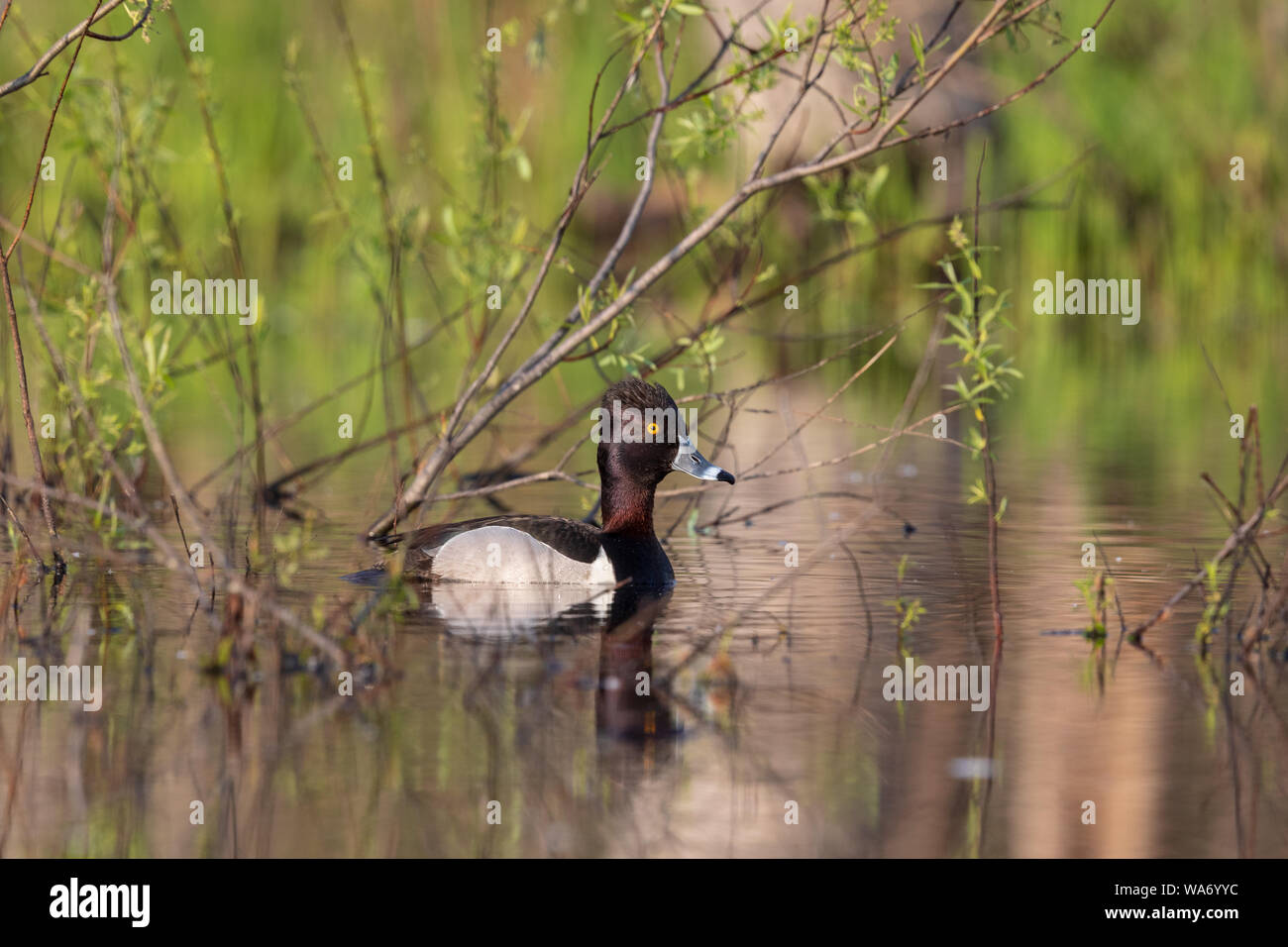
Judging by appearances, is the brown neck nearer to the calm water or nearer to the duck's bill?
the duck's bill

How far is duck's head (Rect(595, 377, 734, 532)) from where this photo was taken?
904 centimetres

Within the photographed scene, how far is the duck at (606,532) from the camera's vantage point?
8648 millimetres

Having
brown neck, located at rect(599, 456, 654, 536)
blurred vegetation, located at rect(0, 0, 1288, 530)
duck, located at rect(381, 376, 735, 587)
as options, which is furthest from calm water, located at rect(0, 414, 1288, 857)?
blurred vegetation, located at rect(0, 0, 1288, 530)

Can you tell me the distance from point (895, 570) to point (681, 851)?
4.46 metres

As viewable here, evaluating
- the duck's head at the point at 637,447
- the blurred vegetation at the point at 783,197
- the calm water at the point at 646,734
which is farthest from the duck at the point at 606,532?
the blurred vegetation at the point at 783,197

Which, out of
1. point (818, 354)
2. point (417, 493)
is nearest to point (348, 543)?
point (417, 493)

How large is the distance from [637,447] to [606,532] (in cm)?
44

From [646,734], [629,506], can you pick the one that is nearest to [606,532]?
[629,506]

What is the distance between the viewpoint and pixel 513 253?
9.98 meters

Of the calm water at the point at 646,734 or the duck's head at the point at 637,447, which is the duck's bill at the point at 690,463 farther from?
the calm water at the point at 646,734

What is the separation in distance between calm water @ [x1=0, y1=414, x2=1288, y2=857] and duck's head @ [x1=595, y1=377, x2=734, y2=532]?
0.66 metres

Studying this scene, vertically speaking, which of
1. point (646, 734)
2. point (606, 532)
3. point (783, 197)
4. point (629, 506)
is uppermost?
point (783, 197)

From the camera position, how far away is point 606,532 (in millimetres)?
8984

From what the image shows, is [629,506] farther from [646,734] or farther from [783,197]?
[783,197]
